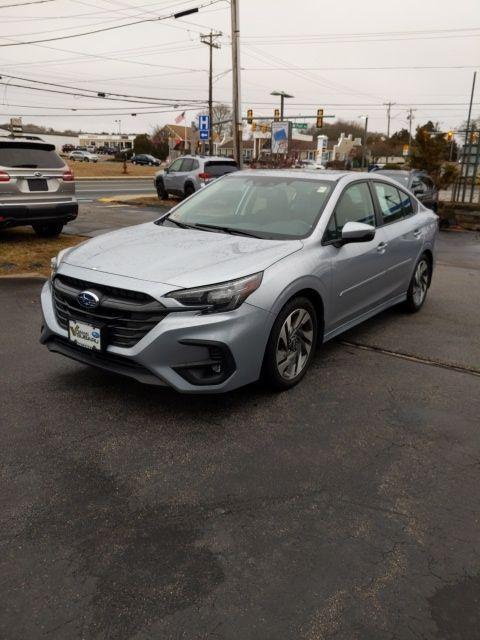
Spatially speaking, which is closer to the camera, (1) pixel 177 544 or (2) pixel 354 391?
(1) pixel 177 544

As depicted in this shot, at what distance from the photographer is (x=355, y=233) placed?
Result: 14.3 ft

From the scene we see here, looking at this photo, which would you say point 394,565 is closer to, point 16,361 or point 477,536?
point 477,536

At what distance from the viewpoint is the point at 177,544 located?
2.51 meters

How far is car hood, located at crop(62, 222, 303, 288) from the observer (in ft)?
11.8

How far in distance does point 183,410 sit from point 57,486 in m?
1.08

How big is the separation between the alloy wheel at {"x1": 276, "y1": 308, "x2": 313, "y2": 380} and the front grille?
3.08 ft

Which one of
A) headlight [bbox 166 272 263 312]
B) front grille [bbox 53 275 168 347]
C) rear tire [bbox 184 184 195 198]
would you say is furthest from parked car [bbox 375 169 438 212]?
front grille [bbox 53 275 168 347]

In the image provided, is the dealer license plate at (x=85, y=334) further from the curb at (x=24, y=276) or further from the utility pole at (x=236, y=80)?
the utility pole at (x=236, y=80)

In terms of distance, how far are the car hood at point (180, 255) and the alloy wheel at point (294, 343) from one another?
0.47 meters

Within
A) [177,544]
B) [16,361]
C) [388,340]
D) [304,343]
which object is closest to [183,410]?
[304,343]

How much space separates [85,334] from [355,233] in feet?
7.11

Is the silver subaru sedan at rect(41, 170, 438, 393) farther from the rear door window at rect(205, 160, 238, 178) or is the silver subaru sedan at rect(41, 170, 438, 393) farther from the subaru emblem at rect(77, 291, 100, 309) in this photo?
the rear door window at rect(205, 160, 238, 178)

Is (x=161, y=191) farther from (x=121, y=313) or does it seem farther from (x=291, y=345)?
(x=121, y=313)

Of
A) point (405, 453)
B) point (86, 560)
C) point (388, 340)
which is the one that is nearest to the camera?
point (86, 560)
